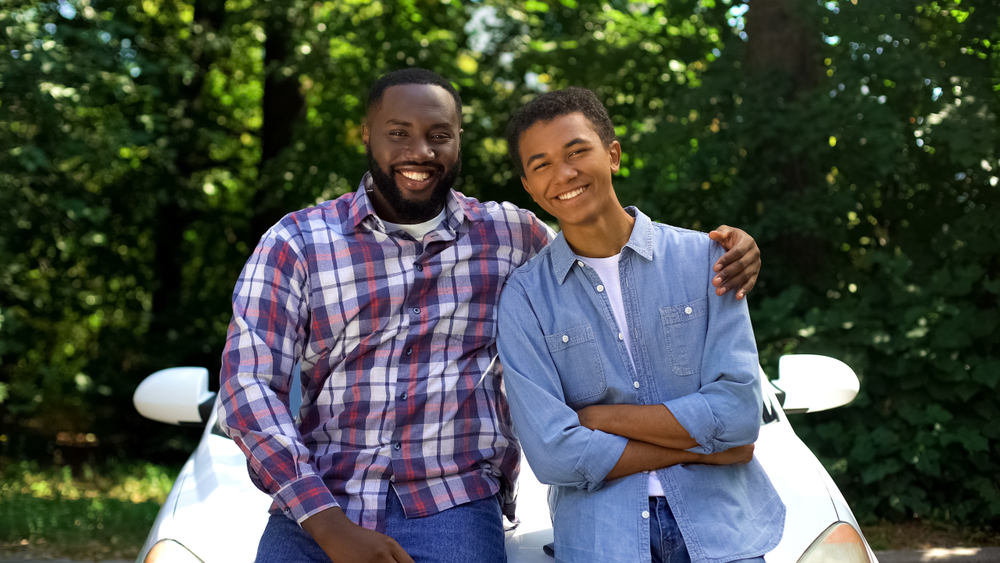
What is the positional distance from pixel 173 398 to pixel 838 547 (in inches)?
85.3

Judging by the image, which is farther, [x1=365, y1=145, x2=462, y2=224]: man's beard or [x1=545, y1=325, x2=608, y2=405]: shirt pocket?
[x1=365, y1=145, x2=462, y2=224]: man's beard

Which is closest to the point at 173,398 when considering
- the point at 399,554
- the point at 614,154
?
the point at 399,554

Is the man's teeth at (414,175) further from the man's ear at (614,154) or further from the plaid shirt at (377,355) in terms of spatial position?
the man's ear at (614,154)

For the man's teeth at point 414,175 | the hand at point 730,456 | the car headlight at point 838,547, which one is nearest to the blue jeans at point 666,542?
the hand at point 730,456

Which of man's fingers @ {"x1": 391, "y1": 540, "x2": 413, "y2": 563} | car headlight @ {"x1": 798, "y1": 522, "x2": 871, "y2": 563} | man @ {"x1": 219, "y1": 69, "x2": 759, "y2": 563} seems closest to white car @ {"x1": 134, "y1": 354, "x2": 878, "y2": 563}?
car headlight @ {"x1": 798, "y1": 522, "x2": 871, "y2": 563}

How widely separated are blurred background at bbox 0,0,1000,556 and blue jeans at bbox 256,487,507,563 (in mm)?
3186

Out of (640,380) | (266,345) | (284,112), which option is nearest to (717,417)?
(640,380)

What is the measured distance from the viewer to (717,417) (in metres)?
2.04

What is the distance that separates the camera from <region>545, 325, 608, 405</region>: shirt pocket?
86.6 inches

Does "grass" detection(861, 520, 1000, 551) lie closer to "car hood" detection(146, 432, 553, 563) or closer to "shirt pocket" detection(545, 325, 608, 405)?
"car hood" detection(146, 432, 553, 563)

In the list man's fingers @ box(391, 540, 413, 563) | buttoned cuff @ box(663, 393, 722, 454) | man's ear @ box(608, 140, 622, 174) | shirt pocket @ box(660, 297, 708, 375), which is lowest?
man's fingers @ box(391, 540, 413, 563)

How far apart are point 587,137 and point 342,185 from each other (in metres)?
4.80

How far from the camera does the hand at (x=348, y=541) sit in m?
1.96

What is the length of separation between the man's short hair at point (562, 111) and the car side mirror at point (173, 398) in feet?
4.63
